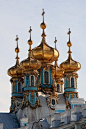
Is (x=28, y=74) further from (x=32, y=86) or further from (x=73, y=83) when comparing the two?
(x=73, y=83)

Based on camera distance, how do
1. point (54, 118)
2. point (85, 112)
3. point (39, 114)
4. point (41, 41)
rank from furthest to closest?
point (41, 41) < point (39, 114) < point (54, 118) < point (85, 112)

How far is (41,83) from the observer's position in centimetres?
4094

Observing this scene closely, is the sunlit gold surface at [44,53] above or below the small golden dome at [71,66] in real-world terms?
above

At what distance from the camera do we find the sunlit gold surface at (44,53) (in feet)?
135

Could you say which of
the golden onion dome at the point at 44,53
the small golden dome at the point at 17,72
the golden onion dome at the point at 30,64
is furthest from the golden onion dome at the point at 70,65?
the small golden dome at the point at 17,72

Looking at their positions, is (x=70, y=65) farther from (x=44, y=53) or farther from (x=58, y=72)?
(x=44, y=53)

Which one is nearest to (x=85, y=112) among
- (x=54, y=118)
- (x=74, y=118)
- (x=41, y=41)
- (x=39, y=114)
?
(x=74, y=118)

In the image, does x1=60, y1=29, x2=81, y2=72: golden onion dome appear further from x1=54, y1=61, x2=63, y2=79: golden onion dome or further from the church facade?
x1=54, y1=61, x2=63, y2=79: golden onion dome

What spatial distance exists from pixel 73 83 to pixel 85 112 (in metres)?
21.0

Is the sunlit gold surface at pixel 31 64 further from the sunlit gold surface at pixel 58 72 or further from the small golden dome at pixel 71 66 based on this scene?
the sunlit gold surface at pixel 58 72

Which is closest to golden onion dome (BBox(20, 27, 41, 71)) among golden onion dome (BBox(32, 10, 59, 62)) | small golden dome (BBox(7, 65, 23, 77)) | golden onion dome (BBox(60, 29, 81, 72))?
golden onion dome (BBox(32, 10, 59, 62))

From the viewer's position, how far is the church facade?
3938 cm

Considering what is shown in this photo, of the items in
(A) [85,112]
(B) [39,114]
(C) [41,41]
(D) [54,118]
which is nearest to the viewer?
(A) [85,112]

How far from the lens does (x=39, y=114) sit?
3912 cm
